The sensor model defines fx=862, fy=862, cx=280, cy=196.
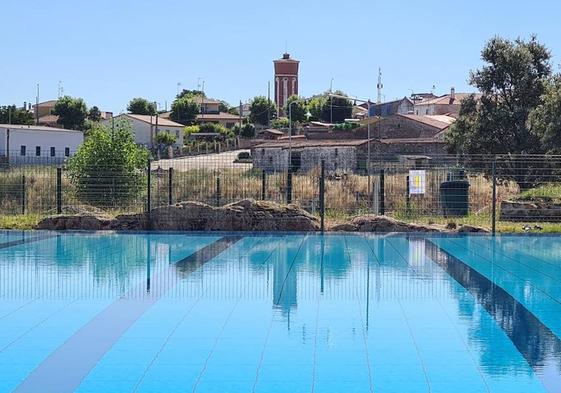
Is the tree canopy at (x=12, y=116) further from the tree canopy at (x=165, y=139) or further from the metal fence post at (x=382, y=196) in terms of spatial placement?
the metal fence post at (x=382, y=196)

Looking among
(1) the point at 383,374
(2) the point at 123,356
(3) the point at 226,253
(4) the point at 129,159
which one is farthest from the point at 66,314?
(4) the point at 129,159

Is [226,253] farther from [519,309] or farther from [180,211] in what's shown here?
[519,309]

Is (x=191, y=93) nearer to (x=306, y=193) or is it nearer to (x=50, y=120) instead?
(x=50, y=120)

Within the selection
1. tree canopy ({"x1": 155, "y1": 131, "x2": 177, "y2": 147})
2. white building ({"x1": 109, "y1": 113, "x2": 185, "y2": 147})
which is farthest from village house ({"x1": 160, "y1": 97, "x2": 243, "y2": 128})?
tree canopy ({"x1": 155, "y1": 131, "x2": 177, "y2": 147})

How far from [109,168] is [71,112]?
187ft

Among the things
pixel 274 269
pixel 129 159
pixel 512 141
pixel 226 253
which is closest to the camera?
pixel 274 269

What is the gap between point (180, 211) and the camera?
63.1 ft

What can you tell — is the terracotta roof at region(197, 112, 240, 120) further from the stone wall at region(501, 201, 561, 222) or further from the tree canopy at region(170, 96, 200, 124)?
the stone wall at region(501, 201, 561, 222)

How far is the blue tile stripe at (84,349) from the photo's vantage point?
21.3 feet

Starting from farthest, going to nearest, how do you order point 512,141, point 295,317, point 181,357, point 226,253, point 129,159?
point 512,141, point 129,159, point 226,253, point 295,317, point 181,357

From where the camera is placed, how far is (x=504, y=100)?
113ft

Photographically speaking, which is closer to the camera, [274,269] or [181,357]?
[181,357]

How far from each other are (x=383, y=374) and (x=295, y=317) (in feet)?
8.05

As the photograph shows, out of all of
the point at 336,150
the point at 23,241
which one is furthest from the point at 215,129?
the point at 23,241
